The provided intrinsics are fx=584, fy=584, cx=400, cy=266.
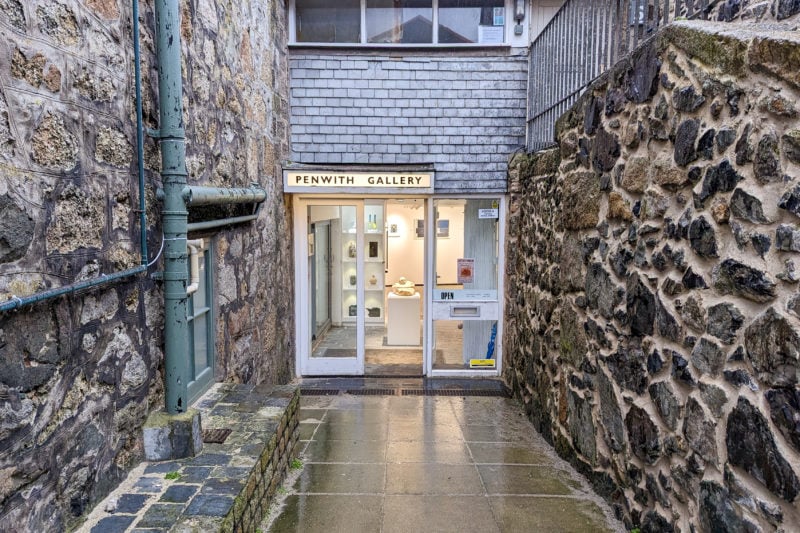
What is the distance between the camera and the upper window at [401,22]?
7.22 m

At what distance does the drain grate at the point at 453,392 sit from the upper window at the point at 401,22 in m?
4.31

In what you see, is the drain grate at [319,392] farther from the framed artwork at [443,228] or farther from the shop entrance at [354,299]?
the framed artwork at [443,228]

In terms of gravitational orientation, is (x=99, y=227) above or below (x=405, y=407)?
above

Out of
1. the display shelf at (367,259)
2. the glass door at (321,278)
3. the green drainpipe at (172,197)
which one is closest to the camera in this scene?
the green drainpipe at (172,197)

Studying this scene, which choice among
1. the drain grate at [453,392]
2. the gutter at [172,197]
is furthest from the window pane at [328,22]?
the drain grate at [453,392]

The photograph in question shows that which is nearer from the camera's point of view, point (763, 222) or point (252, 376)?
point (763, 222)

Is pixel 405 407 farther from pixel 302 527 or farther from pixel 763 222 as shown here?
pixel 763 222

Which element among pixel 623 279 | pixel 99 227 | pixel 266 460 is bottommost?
pixel 266 460

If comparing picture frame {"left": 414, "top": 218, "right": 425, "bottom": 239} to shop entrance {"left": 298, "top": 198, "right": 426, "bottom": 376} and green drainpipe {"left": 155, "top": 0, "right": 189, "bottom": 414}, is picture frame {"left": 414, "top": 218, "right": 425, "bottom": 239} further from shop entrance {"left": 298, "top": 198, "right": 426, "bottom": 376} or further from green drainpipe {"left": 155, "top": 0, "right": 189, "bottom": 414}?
green drainpipe {"left": 155, "top": 0, "right": 189, "bottom": 414}

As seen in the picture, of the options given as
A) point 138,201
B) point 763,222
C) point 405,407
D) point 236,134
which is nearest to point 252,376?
point 405,407

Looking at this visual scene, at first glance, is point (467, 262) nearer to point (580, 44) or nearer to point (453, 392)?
point (453, 392)

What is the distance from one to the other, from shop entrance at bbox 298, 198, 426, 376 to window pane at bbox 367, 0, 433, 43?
2056 mm

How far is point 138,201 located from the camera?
3.11m

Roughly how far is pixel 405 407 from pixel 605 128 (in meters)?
3.77
